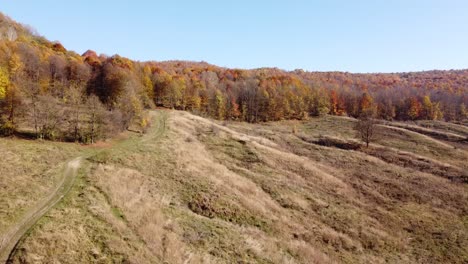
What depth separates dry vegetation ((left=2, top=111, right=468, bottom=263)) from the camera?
21.5 metres

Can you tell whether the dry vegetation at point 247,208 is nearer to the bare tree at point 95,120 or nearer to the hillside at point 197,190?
the hillside at point 197,190

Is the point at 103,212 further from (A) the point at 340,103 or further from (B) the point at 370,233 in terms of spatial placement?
(A) the point at 340,103

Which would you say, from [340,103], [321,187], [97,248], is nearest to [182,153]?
[321,187]

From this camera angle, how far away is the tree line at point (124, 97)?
45.3 metres

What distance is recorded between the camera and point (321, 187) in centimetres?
4434

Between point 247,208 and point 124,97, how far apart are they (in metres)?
41.9

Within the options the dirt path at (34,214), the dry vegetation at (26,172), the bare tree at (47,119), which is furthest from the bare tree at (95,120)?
the dirt path at (34,214)

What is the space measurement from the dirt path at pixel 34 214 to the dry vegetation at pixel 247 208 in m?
0.80

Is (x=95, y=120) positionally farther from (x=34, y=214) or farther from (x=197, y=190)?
(x=34, y=214)

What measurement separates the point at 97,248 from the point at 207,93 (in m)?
96.5

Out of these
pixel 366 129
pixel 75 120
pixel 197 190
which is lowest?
pixel 197 190

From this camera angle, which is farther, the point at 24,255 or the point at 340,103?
the point at 340,103

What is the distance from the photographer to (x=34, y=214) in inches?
888

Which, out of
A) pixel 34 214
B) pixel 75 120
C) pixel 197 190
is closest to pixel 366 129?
pixel 197 190
